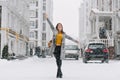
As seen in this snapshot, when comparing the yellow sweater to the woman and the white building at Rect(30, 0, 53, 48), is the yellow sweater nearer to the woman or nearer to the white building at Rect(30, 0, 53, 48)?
the woman

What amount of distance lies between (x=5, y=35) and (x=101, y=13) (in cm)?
2185

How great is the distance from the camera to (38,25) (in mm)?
127250

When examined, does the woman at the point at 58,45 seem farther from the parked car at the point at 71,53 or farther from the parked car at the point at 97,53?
the parked car at the point at 71,53

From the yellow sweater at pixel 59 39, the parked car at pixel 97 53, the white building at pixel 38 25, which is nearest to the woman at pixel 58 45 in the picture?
the yellow sweater at pixel 59 39

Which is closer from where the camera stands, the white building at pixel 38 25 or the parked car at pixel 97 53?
the parked car at pixel 97 53

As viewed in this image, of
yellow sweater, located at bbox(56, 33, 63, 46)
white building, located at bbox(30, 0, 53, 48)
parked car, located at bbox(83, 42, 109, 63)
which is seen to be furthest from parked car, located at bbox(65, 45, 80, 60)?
white building, located at bbox(30, 0, 53, 48)

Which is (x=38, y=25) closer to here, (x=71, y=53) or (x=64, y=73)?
(x=71, y=53)

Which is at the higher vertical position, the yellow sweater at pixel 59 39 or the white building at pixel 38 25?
the white building at pixel 38 25

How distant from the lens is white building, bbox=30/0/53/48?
126000mm

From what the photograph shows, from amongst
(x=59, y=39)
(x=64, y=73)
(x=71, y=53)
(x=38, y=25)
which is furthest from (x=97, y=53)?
(x=38, y=25)

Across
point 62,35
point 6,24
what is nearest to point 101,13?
point 6,24

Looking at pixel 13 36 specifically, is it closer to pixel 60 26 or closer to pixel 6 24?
pixel 6 24

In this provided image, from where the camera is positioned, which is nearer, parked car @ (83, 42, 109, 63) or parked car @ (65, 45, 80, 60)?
parked car @ (83, 42, 109, 63)

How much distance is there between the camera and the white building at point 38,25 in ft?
413
